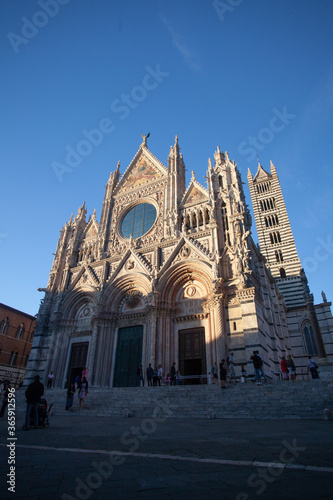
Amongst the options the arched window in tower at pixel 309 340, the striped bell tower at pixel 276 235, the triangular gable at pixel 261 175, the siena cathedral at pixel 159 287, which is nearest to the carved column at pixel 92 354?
the siena cathedral at pixel 159 287

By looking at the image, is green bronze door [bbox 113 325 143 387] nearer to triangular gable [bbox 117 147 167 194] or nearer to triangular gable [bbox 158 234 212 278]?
triangular gable [bbox 158 234 212 278]

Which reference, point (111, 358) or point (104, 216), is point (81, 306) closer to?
point (111, 358)

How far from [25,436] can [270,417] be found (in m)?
6.82

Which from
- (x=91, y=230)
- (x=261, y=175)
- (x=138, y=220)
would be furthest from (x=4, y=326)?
(x=261, y=175)

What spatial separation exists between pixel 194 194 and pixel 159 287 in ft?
26.7

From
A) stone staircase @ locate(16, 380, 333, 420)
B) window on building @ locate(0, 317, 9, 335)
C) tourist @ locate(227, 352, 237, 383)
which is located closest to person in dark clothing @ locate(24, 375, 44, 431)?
stone staircase @ locate(16, 380, 333, 420)

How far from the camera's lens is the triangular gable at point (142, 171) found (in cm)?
2697

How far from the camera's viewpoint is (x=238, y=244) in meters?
18.2

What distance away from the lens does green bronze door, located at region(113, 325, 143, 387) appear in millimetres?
18947

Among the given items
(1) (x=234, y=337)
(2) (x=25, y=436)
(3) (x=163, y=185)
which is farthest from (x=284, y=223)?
(2) (x=25, y=436)

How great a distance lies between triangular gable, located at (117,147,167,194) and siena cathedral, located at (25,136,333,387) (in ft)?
0.44

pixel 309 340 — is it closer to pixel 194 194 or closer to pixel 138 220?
pixel 194 194

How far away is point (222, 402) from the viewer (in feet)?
34.4

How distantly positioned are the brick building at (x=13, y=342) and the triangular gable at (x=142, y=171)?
18.7 meters
